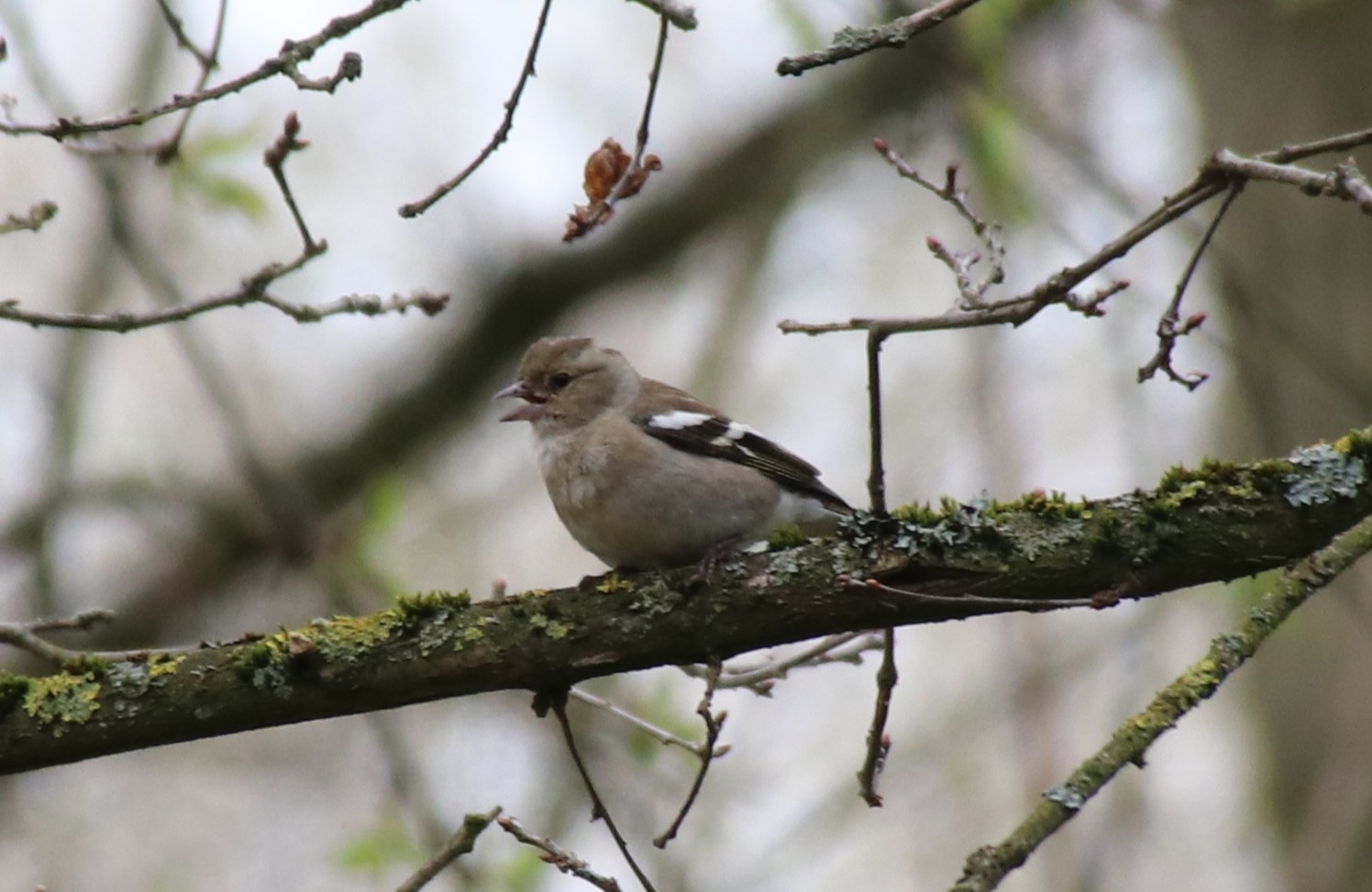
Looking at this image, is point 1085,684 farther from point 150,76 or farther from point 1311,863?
point 150,76

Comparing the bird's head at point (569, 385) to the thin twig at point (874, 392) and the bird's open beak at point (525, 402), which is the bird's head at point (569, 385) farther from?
the thin twig at point (874, 392)

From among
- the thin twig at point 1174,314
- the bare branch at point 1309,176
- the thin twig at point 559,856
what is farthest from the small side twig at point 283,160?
the bare branch at point 1309,176

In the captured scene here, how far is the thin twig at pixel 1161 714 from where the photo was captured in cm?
318

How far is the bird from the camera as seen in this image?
5.08 metres

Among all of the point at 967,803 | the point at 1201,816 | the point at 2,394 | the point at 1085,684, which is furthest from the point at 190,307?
the point at 1201,816

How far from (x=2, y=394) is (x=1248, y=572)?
822 cm

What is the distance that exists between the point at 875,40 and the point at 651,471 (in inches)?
91.9

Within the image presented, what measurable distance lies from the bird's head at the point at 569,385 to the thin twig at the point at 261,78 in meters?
2.34

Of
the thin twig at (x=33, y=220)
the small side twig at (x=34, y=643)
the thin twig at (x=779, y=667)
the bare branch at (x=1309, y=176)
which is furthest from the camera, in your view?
the thin twig at (x=779, y=667)

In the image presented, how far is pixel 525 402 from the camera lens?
6.25 m

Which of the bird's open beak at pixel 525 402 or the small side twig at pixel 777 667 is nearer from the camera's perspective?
the small side twig at pixel 777 667

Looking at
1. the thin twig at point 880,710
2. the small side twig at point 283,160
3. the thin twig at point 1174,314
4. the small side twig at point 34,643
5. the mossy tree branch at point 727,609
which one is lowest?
the thin twig at point 880,710

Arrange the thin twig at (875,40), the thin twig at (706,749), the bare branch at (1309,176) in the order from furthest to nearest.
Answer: the thin twig at (706,749) → the thin twig at (875,40) → the bare branch at (1309,176)

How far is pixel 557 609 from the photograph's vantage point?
3.93 meters
